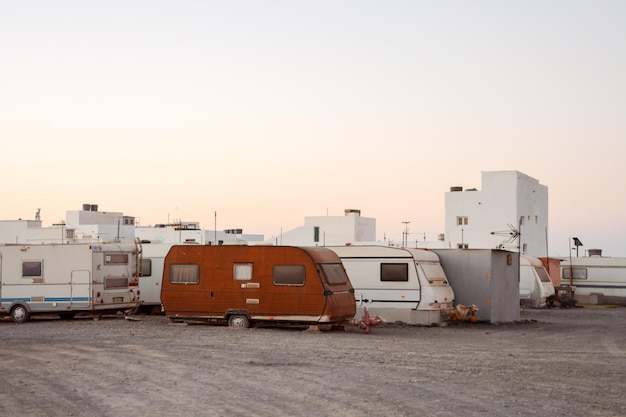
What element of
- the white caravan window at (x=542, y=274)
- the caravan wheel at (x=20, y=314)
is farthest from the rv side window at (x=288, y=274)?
the white caravan window at (x=542, y=274)

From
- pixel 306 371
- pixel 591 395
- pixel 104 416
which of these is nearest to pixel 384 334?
pixel 306 371

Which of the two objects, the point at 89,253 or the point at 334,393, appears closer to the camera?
the point at 334,393

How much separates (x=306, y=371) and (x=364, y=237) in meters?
63.2

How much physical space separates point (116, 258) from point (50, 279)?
2181 mm

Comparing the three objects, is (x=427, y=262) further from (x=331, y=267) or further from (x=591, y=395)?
(x=591, y=395)

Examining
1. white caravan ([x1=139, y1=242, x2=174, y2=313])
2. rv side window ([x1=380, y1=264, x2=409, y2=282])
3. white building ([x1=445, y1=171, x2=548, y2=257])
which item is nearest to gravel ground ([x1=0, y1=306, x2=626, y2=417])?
rv side window ([x1=380, y1=264, x2=409, y2=282])

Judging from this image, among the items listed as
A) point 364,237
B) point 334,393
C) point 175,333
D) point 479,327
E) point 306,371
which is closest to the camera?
point 334,393

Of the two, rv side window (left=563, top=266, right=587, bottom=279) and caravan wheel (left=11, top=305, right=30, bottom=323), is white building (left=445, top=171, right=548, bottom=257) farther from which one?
caravan wheel (left=11, top=305, right=30, bottom=323)

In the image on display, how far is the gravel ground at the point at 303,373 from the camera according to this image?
12.4 metres

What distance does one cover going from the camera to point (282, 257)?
25.3 meters

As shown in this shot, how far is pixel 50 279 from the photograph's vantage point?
28.5m

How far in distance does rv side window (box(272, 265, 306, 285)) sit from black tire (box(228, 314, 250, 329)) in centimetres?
143

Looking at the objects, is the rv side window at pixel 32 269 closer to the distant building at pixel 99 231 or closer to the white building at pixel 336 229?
the distant building at pixel 99 231

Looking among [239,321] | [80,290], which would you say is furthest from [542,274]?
[80,290]
